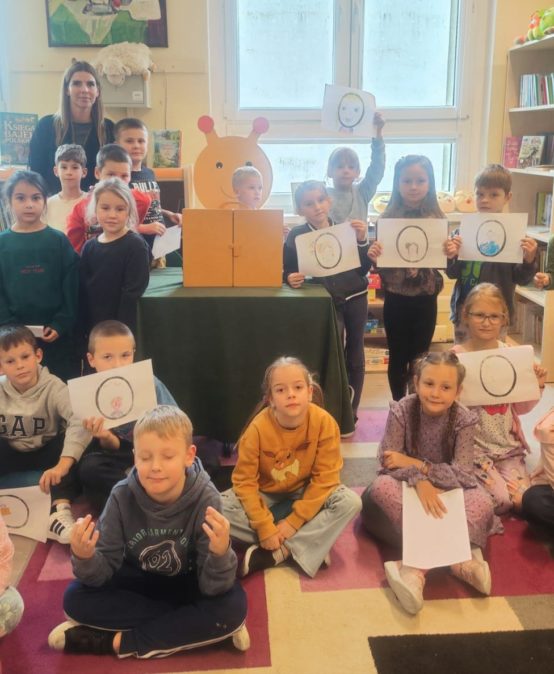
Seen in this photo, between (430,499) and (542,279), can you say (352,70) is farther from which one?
(430,499)

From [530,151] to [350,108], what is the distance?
4.93 feet

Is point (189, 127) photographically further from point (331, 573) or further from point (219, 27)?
point (331, 573)

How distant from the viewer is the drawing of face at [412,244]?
2.29 meters

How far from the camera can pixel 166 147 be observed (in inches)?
140

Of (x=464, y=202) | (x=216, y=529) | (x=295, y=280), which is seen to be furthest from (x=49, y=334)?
(x=464, y=202)

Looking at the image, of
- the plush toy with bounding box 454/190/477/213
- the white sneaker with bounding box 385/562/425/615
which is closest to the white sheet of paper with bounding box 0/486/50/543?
the white sneaker with bounding box 385/562/425/615

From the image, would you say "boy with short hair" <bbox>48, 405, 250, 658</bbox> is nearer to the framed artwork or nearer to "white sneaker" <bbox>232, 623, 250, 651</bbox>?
"white sneaker" <bbox>232, 623, 250, 651</bbox>

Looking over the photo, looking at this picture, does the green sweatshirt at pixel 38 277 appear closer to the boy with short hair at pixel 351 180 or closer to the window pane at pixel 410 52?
the boy with short hair at pixel 351 180

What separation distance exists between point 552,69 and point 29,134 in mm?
2884

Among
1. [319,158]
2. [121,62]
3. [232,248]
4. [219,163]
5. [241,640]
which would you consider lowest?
[241,640]

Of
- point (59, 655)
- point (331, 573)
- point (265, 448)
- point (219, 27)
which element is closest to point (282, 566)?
point (331, 573)

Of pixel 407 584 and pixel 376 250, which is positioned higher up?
pixel 376 250

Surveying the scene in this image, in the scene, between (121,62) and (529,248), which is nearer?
(529,248)

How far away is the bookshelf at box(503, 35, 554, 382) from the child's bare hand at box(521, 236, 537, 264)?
1.24 metres
